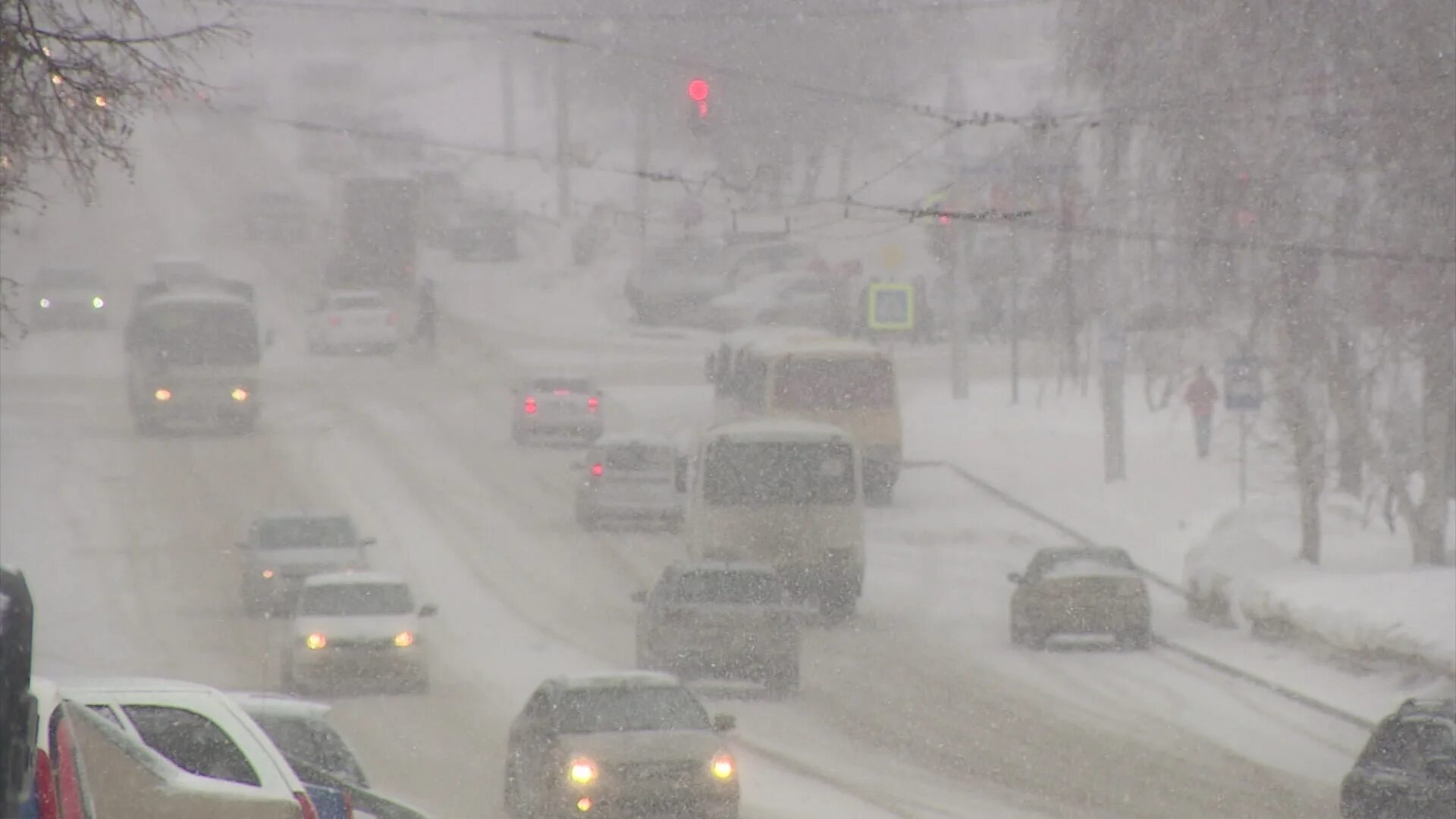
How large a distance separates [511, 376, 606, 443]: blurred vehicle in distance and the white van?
12.0 metres

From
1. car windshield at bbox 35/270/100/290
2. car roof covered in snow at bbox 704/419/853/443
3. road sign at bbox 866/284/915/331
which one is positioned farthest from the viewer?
car windshield at bbox 35/270/100/290

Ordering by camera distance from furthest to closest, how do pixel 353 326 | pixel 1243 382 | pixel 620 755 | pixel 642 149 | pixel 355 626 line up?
pixel 642 149 < pixel 353 326 < pixel 1243 382 < pixel 355 626 < pixel 620 755

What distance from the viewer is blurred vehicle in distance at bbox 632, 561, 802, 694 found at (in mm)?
22156

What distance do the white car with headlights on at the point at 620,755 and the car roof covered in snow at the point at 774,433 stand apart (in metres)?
13.4

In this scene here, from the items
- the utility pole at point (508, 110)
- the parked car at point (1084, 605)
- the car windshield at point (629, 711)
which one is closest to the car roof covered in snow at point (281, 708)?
the car windshield at point (629, 711)

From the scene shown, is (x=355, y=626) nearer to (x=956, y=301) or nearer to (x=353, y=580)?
(x=353, y=580)

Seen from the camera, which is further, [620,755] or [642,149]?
[642,149]

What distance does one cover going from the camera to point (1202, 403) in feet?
124

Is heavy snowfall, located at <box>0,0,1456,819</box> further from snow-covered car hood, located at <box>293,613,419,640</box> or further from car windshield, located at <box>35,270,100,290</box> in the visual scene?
car windshield, located at <box>35,270,100,290</box>

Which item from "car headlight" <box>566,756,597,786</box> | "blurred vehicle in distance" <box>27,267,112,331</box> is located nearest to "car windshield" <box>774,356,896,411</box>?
"car headlight" <box>566,756,597,786</box>

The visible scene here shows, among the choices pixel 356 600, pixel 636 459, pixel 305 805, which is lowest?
pixel 356 600

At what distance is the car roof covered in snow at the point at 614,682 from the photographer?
15.3m

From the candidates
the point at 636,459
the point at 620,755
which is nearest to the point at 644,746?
the point at 620,755

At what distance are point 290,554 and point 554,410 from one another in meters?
14.3
